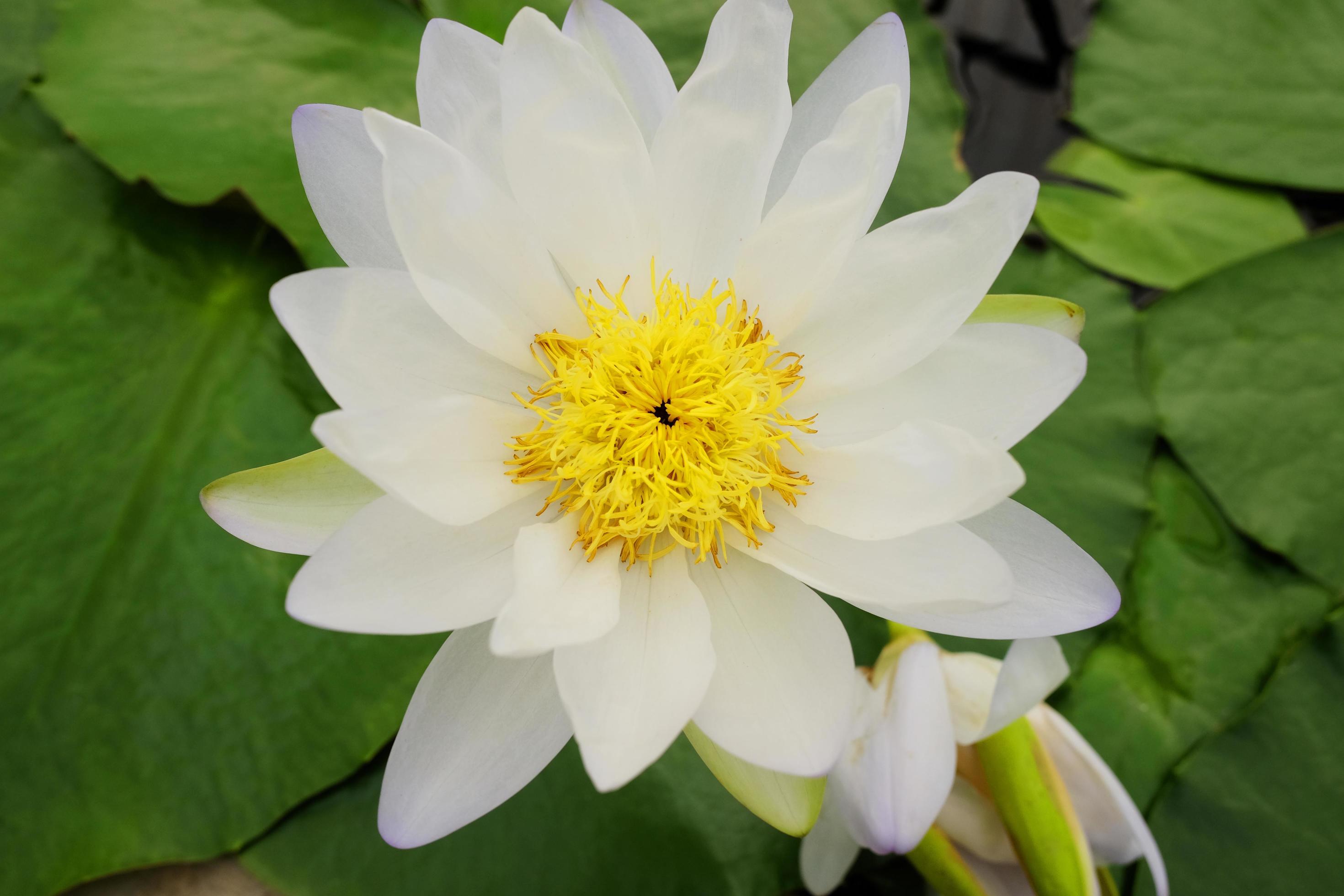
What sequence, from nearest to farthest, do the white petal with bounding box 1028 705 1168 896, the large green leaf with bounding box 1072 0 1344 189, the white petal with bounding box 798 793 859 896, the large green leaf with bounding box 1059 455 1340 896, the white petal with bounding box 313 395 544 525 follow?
the white petal with bounding box 313 395 544 525 → the white petal with bounding box 1028 705 1168 896 → the white petal with bounding box 798 793 859 896 → the large green leaf with bounding box 1059 455 1340 896 → the large green leaf with bounding box 1072 0 1344 189

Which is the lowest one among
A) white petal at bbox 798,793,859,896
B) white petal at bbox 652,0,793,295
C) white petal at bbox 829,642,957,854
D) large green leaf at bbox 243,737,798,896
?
large green leaf at bbox 243,737,798,896

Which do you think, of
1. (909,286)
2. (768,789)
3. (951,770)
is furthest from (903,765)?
(909,286)

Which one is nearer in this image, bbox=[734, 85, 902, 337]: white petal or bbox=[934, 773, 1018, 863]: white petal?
bbox=[734, 85, 902, 337]: white petal

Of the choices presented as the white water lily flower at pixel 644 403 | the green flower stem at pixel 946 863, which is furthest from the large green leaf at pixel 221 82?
the green flower stem at pixel 946 863

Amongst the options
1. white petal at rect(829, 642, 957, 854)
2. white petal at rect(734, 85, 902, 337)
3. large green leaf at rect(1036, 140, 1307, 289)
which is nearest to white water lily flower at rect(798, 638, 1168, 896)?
white petal at rect(829, 642, 957, 854)

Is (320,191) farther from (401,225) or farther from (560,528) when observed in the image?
(560,528)

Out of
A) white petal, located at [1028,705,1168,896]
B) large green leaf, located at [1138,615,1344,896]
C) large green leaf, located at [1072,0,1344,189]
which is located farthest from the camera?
large green leaf, located at [1072,0,1344,189]

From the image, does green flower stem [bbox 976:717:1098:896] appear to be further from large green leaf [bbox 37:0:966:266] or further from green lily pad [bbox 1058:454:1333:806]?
large green leaf [bbox 37:0:966:266]
